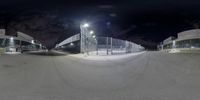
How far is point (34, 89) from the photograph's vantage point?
634 centimetres

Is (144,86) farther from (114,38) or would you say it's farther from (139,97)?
(114,38)

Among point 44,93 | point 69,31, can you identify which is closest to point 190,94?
point 44,93

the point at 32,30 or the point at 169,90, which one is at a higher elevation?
the point at 32,30

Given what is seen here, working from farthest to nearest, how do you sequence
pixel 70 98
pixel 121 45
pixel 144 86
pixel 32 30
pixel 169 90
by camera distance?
pixel 121 45 < pixel 32 30 < pixel 144 86 < pixel 169 90 < pixel 70 98

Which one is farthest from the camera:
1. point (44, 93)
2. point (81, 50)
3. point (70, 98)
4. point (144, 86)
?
point (81, 50)

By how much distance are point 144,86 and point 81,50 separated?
23.8 metres

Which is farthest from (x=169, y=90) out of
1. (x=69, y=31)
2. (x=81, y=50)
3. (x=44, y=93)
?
(x=69, y=31)

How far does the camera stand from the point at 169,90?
247 inches

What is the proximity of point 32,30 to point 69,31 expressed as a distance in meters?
25.5

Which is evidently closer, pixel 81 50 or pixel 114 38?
pixel 81 50

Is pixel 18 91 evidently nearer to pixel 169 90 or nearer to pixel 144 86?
pixel 144 86

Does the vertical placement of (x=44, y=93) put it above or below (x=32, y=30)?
below

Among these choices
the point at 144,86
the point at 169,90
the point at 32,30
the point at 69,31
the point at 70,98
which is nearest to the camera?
the point at 70,98

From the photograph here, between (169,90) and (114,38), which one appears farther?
(114,38)
